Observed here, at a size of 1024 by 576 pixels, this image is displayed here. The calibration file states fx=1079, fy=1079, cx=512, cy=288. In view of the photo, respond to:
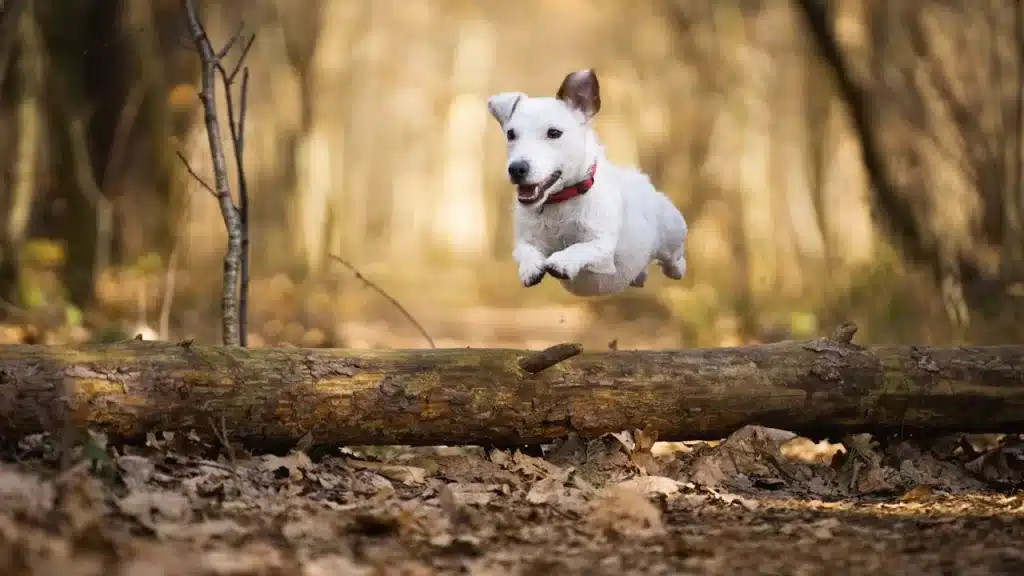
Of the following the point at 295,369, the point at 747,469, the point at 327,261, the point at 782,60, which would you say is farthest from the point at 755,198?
the point at 295,369

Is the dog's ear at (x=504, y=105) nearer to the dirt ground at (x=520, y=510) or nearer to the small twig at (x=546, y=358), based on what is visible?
the small twig at (x=546, y=358)

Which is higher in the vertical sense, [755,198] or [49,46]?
[49,46]

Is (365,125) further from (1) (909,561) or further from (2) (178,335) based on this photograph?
(1) (909,561)

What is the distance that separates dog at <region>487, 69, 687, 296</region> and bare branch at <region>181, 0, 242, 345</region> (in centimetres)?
177

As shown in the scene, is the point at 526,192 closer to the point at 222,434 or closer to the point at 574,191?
the point at 574,191

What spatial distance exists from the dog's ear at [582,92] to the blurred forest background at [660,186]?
3043 mm

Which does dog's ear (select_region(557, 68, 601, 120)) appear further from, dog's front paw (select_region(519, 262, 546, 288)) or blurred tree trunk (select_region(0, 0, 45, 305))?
blurred tree trunk (select_region(0, 0, 45, 305))

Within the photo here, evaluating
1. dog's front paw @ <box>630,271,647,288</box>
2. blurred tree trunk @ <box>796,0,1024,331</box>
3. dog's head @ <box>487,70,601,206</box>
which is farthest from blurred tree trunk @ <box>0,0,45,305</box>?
blurred tree trunk @ <box>796,0,1024,331</box>

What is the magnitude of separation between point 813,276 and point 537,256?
31.9ft

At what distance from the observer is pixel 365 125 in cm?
2798

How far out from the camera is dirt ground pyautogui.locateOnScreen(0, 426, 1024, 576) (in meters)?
3.65

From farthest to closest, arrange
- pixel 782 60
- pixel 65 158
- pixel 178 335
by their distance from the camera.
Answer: pixel 782 60, pixel 65 158, pixel 178 335

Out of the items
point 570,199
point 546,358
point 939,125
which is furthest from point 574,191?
point 939,125

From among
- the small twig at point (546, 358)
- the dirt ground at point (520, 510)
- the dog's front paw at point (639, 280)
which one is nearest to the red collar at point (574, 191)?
the small twig at point (546, 358)
